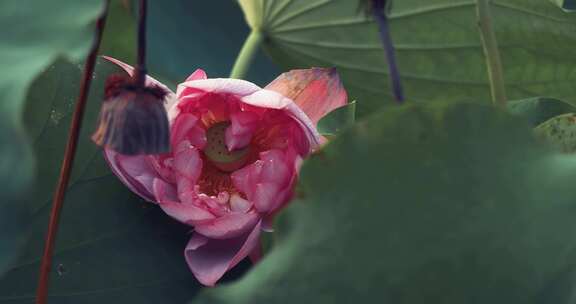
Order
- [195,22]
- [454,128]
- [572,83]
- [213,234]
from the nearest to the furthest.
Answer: [454,128], [213,234], [572,83], [195,22]

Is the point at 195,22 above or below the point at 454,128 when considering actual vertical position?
below

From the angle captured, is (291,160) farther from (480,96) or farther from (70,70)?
(480,96)

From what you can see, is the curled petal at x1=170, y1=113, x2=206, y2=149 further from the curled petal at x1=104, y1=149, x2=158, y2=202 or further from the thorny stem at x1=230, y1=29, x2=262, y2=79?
the thorny stem at x1=230, y1=29, x2=262, y2=79

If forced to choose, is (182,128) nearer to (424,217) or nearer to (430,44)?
(424,217)

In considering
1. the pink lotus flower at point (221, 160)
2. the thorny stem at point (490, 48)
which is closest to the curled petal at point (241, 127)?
the pink lotus flower at point (221, 160)

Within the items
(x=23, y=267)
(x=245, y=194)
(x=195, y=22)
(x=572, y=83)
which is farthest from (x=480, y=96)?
(x=195, y=22)

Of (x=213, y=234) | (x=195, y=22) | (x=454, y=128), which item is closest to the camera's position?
(x=454, y=128)

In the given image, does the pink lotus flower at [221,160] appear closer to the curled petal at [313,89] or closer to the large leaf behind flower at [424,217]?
the curled petal at [313,89]
